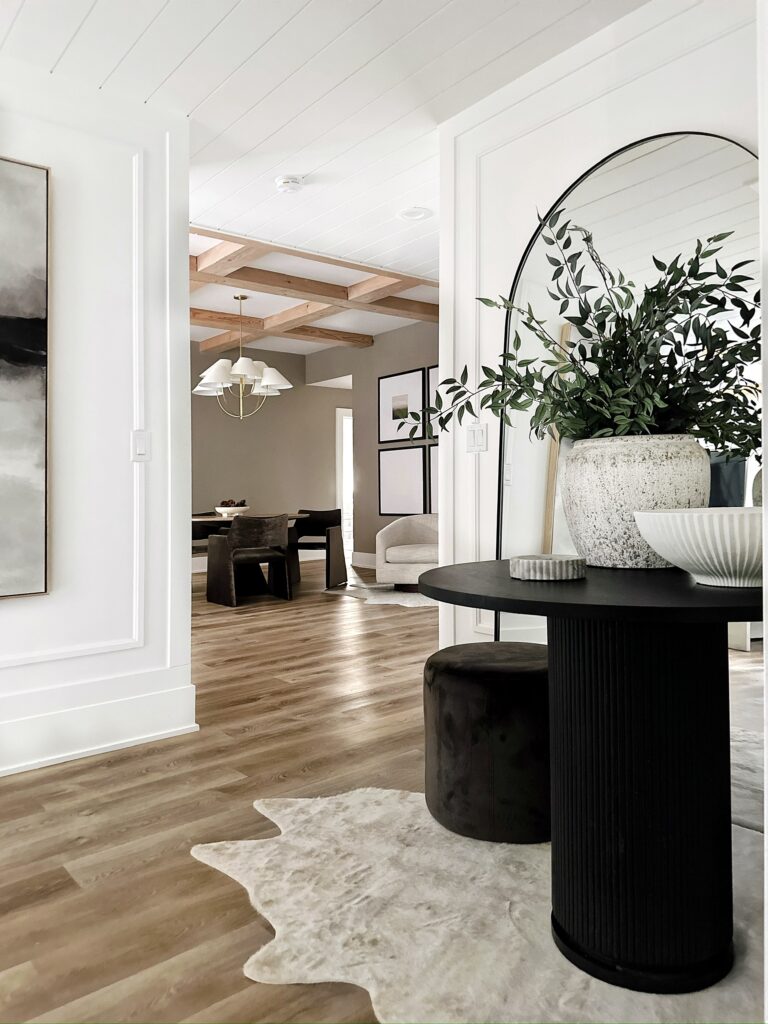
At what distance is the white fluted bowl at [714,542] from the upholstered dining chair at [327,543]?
5.55 m

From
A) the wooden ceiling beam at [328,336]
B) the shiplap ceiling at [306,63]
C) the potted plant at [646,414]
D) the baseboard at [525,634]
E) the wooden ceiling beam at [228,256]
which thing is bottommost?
the baseboard at [525,634]

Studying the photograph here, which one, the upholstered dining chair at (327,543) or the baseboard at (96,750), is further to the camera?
the upholstered dining chair at (327,543)

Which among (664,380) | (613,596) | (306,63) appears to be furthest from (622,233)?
(613,596)

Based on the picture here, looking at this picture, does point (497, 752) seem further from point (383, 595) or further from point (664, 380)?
point (383, 595)

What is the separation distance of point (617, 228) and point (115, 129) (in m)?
1.96

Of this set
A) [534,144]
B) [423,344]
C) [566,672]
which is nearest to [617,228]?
[534,144]

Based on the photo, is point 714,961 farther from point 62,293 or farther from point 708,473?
point 62,293

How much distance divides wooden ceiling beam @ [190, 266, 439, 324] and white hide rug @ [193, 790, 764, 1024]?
4401mm

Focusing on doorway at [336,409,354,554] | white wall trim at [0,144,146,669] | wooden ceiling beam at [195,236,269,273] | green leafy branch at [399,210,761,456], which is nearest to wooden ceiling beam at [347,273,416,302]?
wooden ceiling beam at [195,236,269,273]

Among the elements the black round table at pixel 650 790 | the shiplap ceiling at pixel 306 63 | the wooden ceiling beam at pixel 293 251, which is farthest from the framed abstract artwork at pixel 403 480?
the black round table at pixel 650 790

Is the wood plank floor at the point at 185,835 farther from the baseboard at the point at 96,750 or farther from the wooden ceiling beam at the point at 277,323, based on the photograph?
the wooden ceiling beam at the point at 277,323

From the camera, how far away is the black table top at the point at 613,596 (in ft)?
3.94

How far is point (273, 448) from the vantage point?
9492 mm

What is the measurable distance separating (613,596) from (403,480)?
23.1 feet
